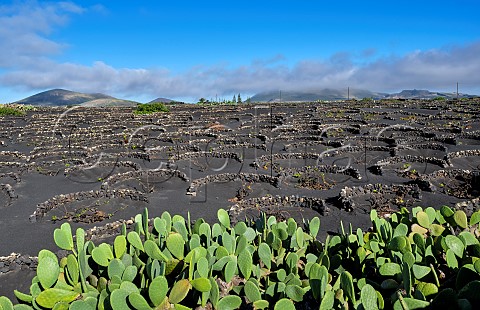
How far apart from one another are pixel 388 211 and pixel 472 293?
8.93 meters

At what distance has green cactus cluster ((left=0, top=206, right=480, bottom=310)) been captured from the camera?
3.57 meters

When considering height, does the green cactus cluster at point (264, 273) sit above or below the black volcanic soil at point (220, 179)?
above

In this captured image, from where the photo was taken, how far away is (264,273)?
4.85 metres

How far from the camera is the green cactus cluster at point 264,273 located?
3.57 m

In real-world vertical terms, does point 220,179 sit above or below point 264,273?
below

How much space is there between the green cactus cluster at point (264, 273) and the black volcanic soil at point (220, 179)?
4.97 m

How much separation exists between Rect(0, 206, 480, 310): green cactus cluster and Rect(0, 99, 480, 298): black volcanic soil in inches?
196

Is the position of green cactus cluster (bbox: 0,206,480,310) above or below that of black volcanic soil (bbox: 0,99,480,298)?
above

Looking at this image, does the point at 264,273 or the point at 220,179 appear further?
the point at 220,179

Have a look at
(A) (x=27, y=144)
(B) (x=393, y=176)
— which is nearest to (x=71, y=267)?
(B) (x=393, y=176)

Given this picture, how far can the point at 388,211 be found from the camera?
11.9 metres

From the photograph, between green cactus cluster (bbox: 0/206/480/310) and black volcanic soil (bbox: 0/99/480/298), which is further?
black volcanic soil (bbox: 0/99/480/298)

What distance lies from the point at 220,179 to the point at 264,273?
10684mm

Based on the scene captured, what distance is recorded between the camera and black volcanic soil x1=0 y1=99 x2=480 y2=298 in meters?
11.8
